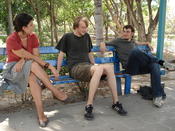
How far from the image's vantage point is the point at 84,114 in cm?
388

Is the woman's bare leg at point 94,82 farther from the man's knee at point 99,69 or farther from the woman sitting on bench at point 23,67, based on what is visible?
the woman sitting on bench at point 23,67

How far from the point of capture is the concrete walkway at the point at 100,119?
356cm

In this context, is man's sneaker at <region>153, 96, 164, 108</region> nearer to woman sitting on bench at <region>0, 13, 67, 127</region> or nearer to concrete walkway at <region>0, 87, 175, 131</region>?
concrete walkway at <region>0, 87, 175, 131</region>

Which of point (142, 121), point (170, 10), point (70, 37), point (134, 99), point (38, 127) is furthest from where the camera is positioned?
point (170, 10)

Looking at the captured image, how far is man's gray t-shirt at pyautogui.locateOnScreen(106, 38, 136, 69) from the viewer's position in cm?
471

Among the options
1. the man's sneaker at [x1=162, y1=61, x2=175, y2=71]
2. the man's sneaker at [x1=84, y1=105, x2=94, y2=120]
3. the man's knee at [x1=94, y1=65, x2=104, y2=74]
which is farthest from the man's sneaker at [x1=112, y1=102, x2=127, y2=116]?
the man's sneaker at [x1=162, y1=61, x2=175, y2=71]

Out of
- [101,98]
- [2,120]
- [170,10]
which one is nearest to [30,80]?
[2,120]

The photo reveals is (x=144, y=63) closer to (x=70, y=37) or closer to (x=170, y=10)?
(x=70, y=37)

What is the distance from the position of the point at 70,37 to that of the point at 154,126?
190 centimetres

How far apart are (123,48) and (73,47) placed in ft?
3.33

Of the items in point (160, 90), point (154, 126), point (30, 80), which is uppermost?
point (30, 80)

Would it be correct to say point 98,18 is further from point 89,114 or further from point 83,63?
point 89,114

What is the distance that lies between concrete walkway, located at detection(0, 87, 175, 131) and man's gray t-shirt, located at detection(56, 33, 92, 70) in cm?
75

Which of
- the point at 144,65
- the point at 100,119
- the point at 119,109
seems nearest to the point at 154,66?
the point at 144,65
